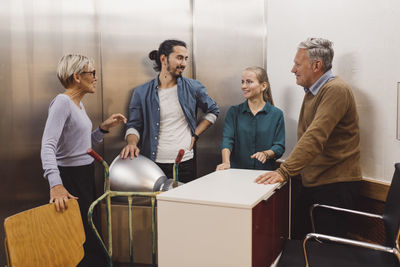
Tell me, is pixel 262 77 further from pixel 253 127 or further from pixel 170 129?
pixel 170 129

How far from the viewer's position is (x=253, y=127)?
253 cm

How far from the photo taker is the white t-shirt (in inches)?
104

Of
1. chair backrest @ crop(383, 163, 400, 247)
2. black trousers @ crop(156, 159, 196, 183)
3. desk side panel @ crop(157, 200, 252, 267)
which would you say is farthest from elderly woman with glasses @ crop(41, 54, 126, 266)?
chair backrest @ crop(383, 163, 400, 247)

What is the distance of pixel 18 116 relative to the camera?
2.27 meters

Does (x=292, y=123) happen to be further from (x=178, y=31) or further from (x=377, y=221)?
(x=178, y=31)

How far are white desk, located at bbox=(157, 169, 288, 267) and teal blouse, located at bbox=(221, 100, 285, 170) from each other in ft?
3.25

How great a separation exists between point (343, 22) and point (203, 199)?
5.70ft

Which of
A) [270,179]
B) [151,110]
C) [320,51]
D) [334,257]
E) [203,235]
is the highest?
[320,51]

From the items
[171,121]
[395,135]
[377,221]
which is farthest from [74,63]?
[377,221]

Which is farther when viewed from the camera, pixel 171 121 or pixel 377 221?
pixel 171 121

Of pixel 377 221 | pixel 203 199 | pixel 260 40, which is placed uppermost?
pixel 260 40

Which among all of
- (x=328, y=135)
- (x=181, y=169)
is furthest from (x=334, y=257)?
(x=181, y=169)

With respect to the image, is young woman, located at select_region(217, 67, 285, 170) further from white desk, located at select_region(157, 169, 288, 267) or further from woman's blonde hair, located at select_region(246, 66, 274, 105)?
white desk, located at select_region(157, 169, 288, 267)

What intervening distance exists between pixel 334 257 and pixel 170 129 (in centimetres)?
143
